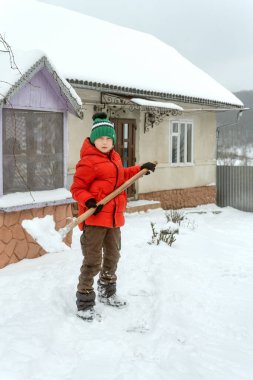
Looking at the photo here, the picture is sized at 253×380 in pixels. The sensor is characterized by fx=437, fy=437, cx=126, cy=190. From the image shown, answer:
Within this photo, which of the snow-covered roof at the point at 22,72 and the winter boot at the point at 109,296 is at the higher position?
the snow-covered roof at the point at 22,72

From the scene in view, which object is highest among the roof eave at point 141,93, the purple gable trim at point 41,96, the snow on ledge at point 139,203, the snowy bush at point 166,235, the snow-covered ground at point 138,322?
the roof eave at point 141,93

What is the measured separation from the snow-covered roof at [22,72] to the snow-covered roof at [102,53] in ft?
9.54

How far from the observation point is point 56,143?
528 cm

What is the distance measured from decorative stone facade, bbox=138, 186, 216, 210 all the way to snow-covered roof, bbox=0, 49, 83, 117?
5813 mm

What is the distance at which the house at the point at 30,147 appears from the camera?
181 inches

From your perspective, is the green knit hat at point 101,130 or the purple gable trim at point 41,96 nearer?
the green knit hat at point 101,130

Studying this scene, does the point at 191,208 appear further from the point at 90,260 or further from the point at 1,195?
the point at 90,260

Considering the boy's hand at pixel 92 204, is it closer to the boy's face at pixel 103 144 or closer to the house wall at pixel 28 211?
the boy's face at pixel 103 144

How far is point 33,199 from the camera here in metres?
4.76

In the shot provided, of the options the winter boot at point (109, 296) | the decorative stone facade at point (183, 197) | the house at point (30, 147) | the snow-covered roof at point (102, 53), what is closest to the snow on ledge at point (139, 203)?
the decorative stone facade at point (183, 197)

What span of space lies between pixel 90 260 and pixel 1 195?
1.60 meters

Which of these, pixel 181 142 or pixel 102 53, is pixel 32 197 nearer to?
pixel 102 53

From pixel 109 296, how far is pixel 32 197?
1.50 m

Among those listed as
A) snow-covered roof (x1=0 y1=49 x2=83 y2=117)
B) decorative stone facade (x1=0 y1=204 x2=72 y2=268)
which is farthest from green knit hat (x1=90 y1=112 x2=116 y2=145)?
decorative stone facade (x1=0 y1=204 x2=72 y2=268)
